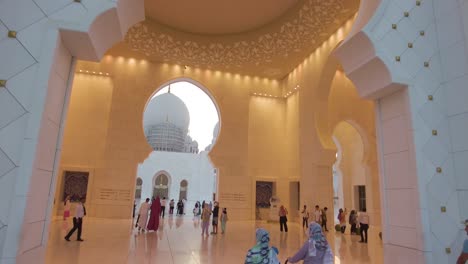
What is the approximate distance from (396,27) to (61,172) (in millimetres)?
13393

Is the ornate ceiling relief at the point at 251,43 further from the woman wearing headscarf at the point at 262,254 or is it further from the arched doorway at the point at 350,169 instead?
the woman wearing headscarf at the point at 262,254

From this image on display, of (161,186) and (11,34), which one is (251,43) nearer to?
(11,34)

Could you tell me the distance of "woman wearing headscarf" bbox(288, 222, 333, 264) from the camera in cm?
280

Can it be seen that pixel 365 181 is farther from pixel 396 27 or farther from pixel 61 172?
pixel 61 172

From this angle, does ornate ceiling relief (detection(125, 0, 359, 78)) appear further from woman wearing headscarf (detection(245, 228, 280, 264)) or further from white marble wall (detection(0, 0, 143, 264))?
woman wearing headscarf (detection(245, 228, 280, 264))

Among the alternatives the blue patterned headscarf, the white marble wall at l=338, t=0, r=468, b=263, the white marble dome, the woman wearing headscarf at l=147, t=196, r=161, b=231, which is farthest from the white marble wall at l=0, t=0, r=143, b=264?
the white marble dome

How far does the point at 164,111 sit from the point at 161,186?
7253 mm

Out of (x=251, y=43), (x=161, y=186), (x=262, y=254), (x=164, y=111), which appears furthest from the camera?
(x=164, y=111)

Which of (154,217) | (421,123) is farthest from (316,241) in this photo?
(154,217)

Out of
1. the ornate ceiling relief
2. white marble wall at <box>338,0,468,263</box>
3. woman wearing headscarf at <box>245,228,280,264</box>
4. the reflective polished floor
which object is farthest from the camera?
the ornate ceiling relief

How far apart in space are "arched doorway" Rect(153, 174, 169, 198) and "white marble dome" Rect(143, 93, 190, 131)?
215 inches

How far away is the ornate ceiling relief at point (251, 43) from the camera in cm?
1065

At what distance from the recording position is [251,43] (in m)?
12.8

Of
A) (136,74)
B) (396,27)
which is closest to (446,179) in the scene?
(396,27)
